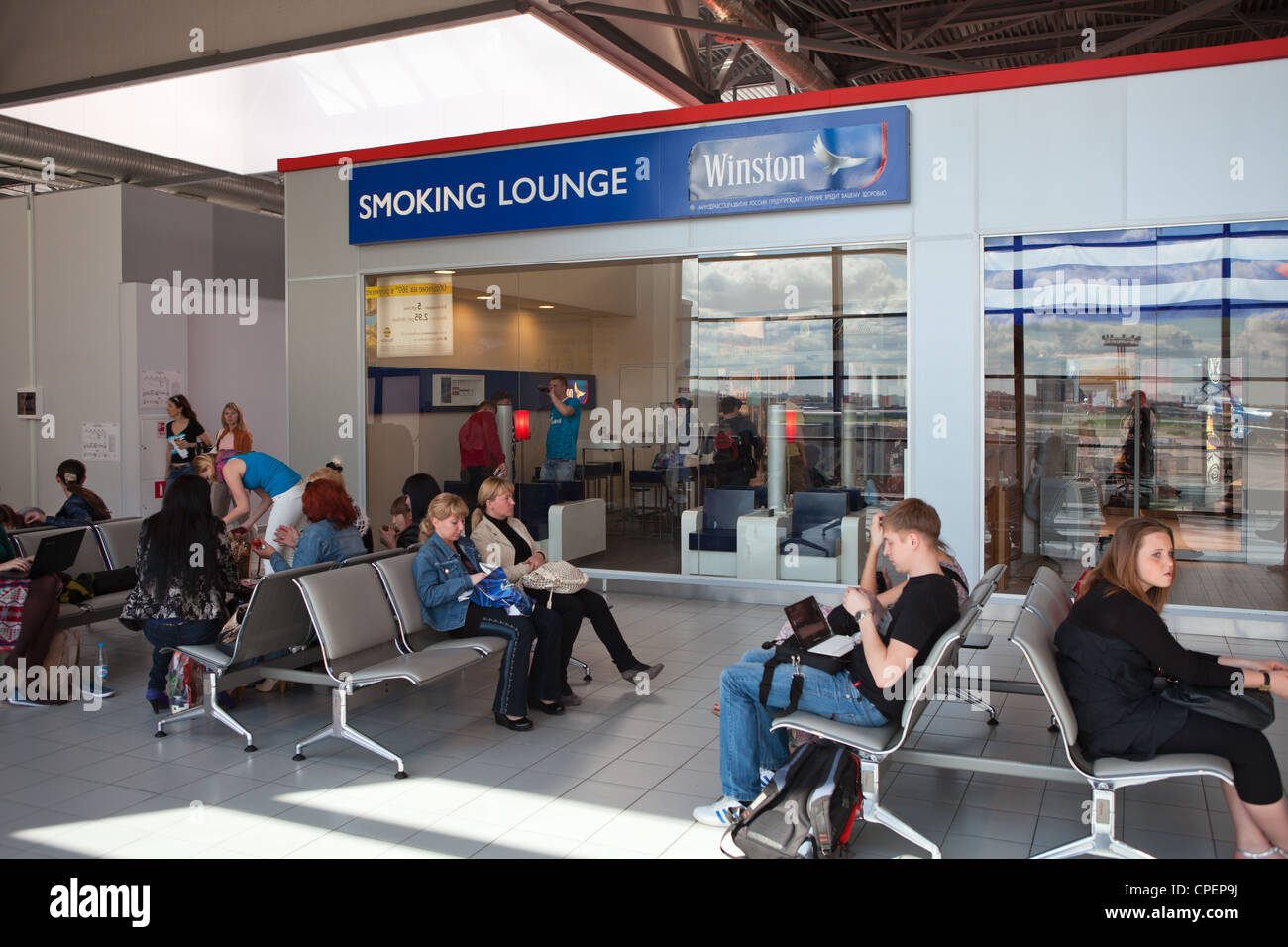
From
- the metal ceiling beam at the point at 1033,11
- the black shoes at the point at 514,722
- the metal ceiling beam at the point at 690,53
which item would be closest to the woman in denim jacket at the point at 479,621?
the black shoes at the point at 514,722

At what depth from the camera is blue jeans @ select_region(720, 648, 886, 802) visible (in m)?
3.93

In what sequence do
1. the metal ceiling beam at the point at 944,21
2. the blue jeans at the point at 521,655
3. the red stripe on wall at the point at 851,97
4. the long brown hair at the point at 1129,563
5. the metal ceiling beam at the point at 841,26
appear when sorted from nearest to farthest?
the long brown hair at the point at 1129,563 → the blue jeans at the point at 521,655 → the red stripe on wall at the point at 851,97 → the metal ceiling beam at the point at 944,21 → the metal ceiling beam at the point at 841,26

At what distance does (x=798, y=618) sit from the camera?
13.7 feet

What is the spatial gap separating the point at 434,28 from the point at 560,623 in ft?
23.0

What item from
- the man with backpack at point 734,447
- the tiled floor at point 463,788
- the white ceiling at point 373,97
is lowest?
the tiled floor at point 463,788

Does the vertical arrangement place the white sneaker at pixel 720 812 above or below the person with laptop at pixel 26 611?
below

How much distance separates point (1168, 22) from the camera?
11.5 meters

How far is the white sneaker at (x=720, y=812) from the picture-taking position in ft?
13.3

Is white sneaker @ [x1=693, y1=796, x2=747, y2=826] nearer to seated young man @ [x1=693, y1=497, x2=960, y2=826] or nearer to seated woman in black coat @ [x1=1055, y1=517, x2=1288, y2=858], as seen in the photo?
seated young man @ [x1=693, y1=497, x2=960, y2=826]

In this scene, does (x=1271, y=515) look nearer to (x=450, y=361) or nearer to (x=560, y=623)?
(x=560, y=623)

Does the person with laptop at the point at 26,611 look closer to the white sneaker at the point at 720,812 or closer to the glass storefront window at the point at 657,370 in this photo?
the white sneaker at the point at 720,812

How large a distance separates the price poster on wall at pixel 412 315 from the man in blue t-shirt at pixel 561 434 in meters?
1.27
